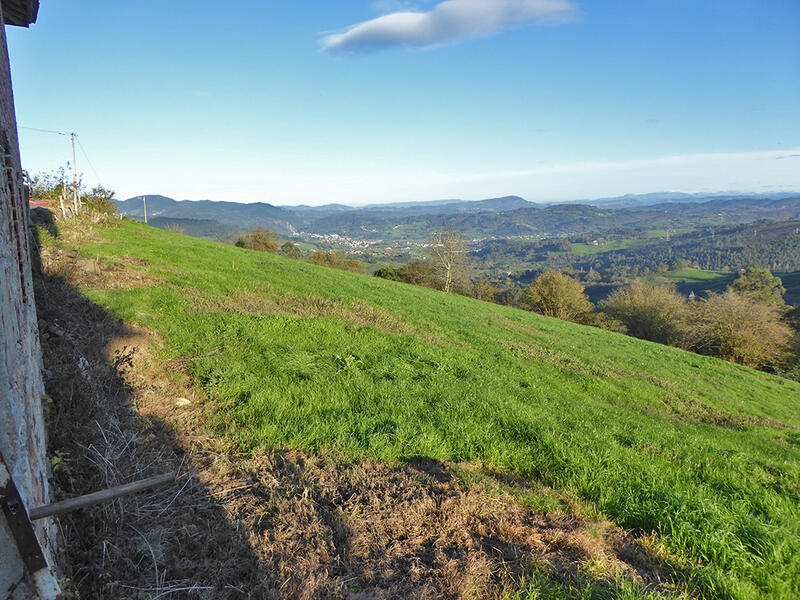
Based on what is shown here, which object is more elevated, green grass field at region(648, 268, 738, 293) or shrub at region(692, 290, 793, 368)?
shrub at region(692, 290, 793, 368)

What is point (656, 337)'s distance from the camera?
45.7 metres

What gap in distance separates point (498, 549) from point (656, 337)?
169 feet

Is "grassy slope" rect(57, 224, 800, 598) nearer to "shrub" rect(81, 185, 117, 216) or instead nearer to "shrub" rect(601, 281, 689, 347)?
"shrub" rect(81, 185, 117, 216)

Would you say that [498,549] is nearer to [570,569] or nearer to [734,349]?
[570,569]

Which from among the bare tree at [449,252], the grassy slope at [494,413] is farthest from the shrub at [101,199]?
the bare tree at [449,252]

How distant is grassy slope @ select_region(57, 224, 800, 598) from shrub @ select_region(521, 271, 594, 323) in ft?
108

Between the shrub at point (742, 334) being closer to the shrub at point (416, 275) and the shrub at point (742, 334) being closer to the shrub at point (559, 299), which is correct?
the shrub at point (559, 299)

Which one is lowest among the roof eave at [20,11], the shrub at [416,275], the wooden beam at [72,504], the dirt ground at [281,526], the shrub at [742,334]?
the shrub at [742,334]

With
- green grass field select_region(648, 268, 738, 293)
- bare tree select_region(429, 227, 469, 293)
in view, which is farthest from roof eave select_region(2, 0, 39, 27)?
green grass field select_region(648, 268, 738, 293)

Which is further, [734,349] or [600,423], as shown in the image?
[734,349]

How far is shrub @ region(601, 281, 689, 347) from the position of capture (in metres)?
42.5

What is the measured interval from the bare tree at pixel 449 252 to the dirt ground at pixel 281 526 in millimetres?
43393

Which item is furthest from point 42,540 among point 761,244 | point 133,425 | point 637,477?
point 761,244

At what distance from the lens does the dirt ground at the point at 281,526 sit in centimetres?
273
